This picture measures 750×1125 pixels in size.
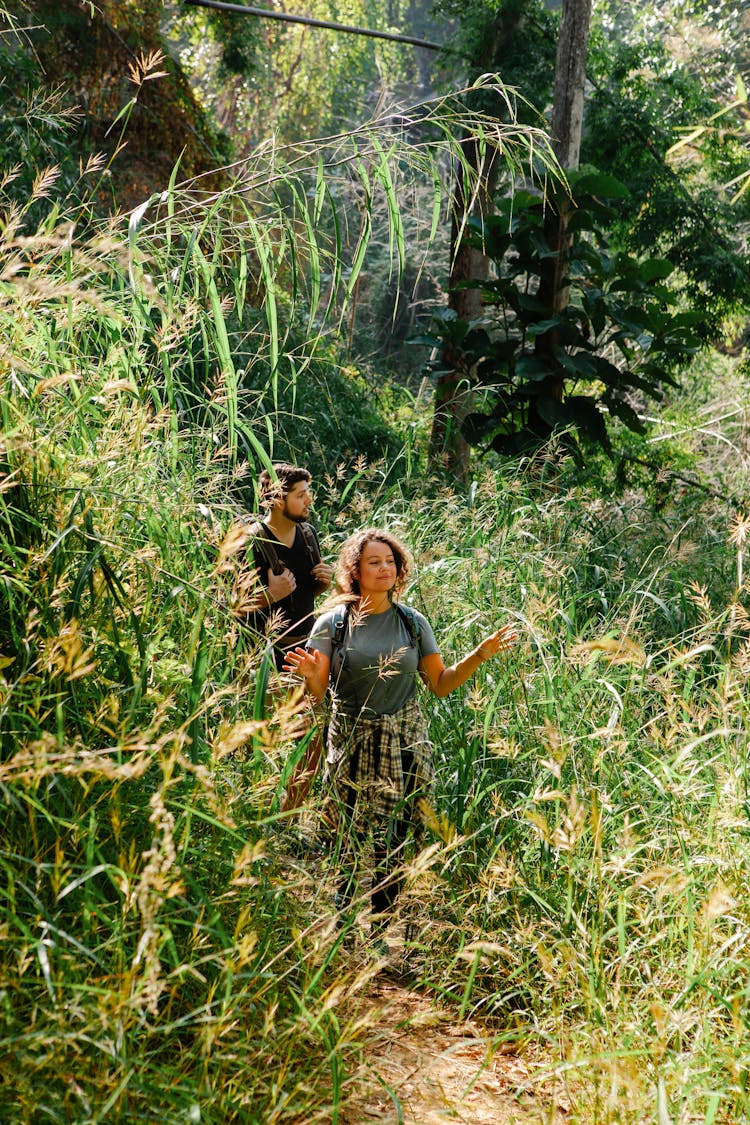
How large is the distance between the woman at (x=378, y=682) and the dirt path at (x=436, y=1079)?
575 mm

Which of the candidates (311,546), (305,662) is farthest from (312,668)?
(311,546)

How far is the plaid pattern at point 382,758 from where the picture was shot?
3426 mm

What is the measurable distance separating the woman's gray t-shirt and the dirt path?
2.88ft

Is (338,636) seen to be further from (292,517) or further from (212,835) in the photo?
(212,835)

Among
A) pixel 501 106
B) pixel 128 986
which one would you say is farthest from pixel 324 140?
pixel 501 106

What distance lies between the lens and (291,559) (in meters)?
4.65

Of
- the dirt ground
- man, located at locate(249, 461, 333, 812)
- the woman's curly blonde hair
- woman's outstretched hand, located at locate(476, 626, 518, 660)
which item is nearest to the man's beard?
man, located at locate(249, 461, 333, 812)

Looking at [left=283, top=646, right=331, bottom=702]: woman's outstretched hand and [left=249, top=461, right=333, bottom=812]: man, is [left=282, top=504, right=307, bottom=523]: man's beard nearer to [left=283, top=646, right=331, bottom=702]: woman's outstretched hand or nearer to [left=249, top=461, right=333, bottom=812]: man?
[left=249, top=461, right=333, bottom=812]: man

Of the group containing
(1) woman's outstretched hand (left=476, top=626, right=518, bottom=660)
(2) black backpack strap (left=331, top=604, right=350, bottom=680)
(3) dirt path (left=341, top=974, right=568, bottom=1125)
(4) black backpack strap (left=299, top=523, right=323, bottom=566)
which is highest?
(1) woman's outstretched hand (left=476, top=626, right=518, bottom=660)

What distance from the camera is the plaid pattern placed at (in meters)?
3.43

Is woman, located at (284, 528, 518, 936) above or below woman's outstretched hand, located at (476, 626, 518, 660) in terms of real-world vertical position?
below

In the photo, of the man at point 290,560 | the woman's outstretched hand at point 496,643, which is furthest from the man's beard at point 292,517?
the woman's outstretched hand at point 496,643

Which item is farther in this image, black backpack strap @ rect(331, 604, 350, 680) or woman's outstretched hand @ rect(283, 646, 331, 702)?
black backpack strap @ rect(331, 604, 350, 680)

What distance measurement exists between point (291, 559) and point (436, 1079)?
7.95 ft
